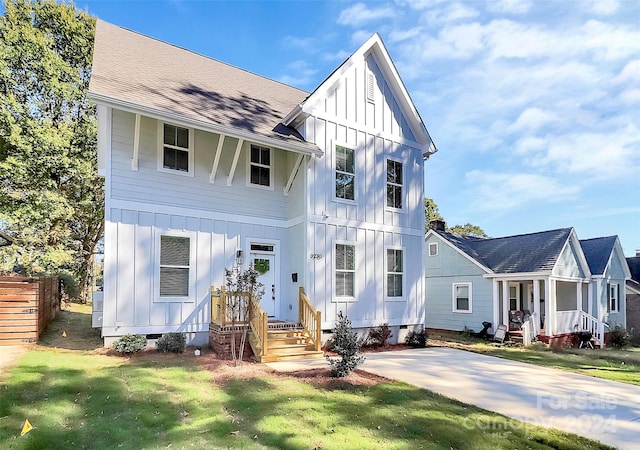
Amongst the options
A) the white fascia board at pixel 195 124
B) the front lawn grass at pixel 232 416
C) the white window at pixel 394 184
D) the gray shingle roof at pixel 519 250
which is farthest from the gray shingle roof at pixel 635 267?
the front lawn grass at pixel 232 416

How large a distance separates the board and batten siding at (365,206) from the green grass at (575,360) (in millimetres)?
3265

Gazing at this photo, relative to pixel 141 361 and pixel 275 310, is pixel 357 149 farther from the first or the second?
pixel 141 361

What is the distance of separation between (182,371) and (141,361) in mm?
1252

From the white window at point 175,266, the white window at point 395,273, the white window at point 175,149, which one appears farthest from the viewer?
the white window at point 395,273

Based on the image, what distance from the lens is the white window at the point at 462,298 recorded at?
17438mm

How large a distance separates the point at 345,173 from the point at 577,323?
14019mm

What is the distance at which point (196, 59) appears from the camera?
1353 cm

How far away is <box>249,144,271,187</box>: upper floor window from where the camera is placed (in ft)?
36.4

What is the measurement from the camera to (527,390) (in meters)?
6.96

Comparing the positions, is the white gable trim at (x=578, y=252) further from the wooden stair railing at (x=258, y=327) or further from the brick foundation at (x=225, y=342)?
the brick foundation at (x=225, y=342)

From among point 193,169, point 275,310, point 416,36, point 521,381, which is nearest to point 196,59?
point 193,169

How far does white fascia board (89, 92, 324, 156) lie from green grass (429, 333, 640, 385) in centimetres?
893

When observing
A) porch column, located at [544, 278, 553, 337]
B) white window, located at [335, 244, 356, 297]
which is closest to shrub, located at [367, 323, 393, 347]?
white window, located at [335, 244, 356, 297]

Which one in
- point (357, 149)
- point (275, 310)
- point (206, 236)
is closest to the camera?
point (206, 236)
